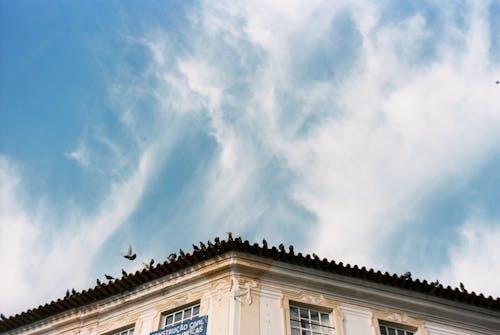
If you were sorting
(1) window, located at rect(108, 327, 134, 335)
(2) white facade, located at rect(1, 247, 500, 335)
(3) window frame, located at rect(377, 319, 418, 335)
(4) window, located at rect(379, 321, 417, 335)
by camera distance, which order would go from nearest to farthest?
1. (2) white facade, located at rect(1, 247, 500, 335)
2. (4) window, located at rect(379, 321, 417, 335)
3. (3) window frame, located at rect(377, 319, 418, 335)
4. (1) window, located at rect(108, 327, 134, 335)

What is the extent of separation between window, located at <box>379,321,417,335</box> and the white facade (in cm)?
3

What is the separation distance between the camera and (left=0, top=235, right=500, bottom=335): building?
12.8m

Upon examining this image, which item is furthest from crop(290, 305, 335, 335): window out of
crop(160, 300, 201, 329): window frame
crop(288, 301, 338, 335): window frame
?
crop(160, 300, 201, 329): window frame

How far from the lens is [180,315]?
1330cm

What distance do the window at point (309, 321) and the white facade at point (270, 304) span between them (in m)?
0.03

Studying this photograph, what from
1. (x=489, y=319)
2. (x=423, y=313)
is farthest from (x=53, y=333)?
(x=489, y=319)

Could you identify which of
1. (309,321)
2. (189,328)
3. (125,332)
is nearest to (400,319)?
(309,321)

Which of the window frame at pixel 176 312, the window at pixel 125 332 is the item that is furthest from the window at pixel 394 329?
the window at pixel 125 332

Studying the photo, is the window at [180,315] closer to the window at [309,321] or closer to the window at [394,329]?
the window at [309,321]

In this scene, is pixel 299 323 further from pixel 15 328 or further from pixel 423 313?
pixel 15 328

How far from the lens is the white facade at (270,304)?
12.7m

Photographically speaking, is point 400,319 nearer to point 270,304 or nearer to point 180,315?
point 270,304

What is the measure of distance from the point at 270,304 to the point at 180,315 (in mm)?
2423

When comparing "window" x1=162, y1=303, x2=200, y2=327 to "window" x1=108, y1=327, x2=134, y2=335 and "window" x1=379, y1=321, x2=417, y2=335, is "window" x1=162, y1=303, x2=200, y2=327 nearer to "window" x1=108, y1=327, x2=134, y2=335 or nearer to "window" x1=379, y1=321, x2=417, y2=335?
"window" x1=108, y1=327, x2=134, y2=335
